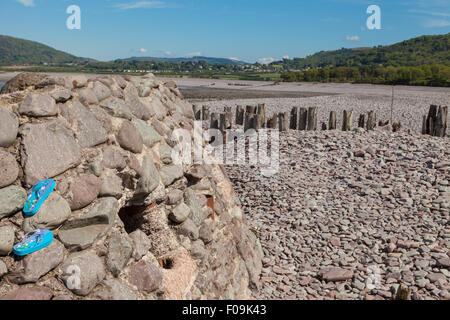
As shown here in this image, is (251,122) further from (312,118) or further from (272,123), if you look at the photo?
(312,118)

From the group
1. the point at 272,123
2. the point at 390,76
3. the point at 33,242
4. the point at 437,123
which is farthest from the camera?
the point at 390,76

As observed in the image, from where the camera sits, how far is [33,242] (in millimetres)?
3158

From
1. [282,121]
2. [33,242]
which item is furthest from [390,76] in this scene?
[33,242]

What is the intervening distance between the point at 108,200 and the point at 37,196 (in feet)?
2.59

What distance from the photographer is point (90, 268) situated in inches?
138

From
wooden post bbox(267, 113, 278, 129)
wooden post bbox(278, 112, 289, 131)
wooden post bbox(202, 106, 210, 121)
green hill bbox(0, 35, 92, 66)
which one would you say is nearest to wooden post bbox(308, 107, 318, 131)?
wooden post bbox(278, 112, 289, 131)

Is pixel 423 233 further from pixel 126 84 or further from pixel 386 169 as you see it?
pixel 126 84

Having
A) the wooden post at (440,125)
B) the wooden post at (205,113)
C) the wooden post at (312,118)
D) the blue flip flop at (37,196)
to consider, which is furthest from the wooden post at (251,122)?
the blue flip flop at (37,196)

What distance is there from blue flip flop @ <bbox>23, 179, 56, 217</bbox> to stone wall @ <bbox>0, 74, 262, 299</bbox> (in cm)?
6

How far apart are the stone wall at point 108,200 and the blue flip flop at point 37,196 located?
0.19ft

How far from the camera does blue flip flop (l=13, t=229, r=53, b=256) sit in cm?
309

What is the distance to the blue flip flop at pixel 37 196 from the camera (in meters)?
3.23
